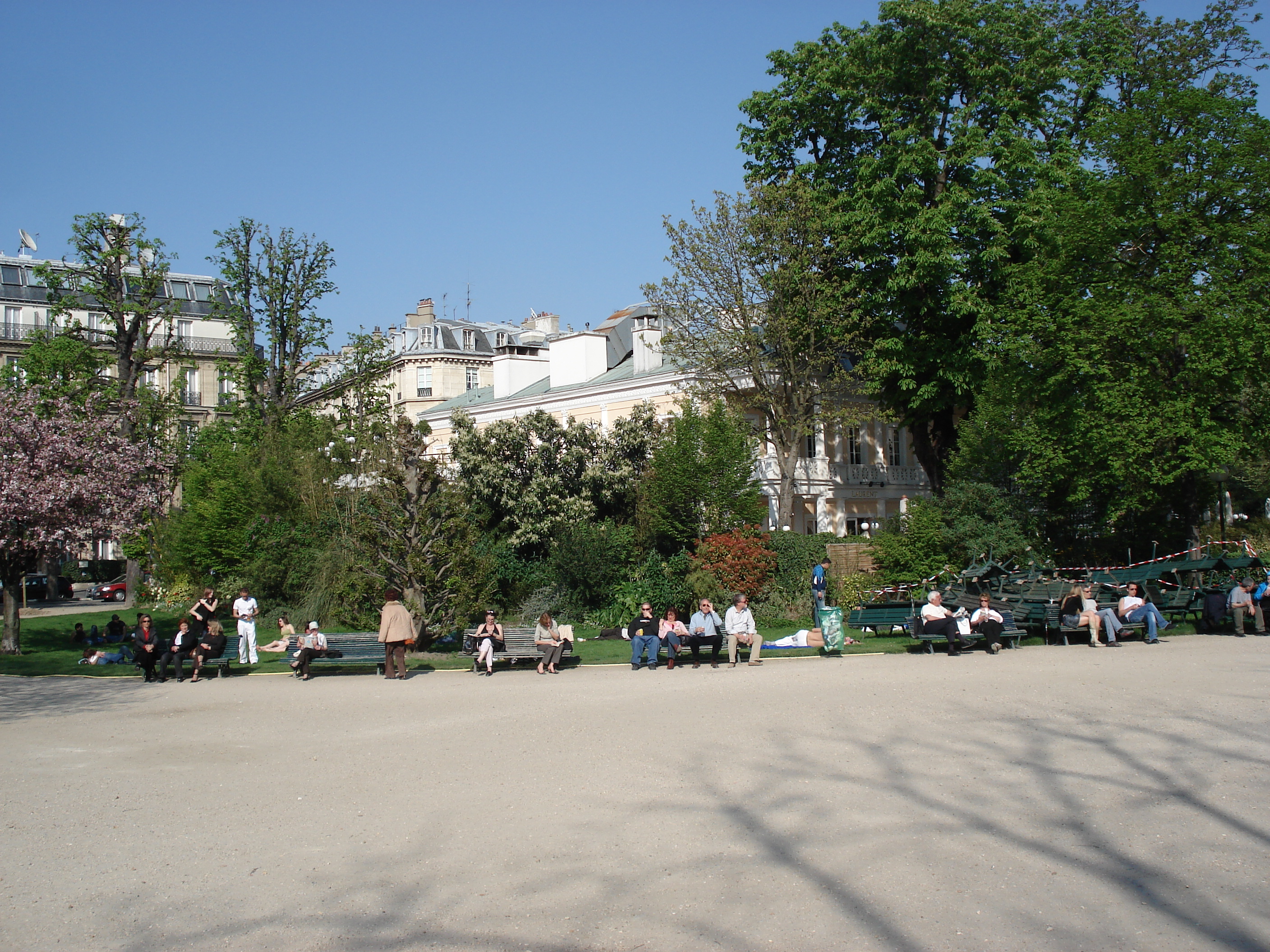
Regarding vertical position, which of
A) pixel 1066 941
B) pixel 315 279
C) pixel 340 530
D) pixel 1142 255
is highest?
pixel 315 279

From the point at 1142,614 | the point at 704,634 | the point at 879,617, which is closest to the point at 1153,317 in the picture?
the point at 1142,614

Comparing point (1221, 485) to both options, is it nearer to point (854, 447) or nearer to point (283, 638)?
point (854, 447)

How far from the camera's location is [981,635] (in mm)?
19312

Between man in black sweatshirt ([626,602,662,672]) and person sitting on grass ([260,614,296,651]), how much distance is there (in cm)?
768

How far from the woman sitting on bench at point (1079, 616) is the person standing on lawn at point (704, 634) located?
21.4ft

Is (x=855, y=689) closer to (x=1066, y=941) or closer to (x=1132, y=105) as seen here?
(x=1066, y=941)

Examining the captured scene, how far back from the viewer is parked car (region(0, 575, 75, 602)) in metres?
53.8

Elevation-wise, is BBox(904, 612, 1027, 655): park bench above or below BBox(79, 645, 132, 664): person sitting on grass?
below

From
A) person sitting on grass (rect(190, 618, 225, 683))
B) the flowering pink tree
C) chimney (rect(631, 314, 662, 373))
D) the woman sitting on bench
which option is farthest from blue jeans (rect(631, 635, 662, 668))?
chimney (rect(631, 314, 662, 373))

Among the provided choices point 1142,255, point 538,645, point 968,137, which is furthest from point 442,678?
point 968,137

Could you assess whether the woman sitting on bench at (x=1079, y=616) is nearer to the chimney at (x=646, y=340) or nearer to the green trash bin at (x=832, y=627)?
the green trash bin at (x=832, y=627)

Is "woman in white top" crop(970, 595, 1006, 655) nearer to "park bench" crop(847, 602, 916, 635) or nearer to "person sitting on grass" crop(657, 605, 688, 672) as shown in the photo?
"park bench" crop(847, 602, 916, 635)

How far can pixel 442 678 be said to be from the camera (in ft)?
58.9

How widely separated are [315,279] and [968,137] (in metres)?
22.8
